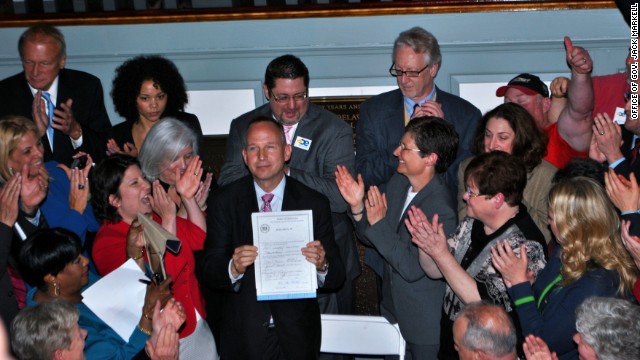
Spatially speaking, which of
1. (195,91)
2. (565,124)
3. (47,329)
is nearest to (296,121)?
(195,91)

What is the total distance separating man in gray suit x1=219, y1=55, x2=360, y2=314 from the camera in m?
5.52

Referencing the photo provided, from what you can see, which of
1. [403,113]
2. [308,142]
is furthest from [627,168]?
[308,142]

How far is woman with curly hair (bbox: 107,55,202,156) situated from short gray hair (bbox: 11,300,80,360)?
216 centimetres

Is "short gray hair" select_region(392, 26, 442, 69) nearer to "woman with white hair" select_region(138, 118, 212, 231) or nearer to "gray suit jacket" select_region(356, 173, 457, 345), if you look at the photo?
"gray suit jacket" select_region(356, 173, 457, 345)

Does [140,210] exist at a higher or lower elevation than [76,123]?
lower

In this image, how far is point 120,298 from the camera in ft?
14.6

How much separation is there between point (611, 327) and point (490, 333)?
53 cm

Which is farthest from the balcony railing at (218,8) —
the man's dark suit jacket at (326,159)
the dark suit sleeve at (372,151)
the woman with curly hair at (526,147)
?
the woman with curly hair at (526,147)

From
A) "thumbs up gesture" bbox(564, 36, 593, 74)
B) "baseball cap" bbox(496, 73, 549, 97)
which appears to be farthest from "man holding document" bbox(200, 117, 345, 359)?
"thumbs up gesture" bbox(564, 36, 593, 74)

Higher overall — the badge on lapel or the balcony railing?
the balcony railing

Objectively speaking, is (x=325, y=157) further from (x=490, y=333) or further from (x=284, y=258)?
(x=490, y=333)

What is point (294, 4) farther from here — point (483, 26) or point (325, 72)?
point (483, 26)

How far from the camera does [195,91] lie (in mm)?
6598

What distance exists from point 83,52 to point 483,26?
305cm
